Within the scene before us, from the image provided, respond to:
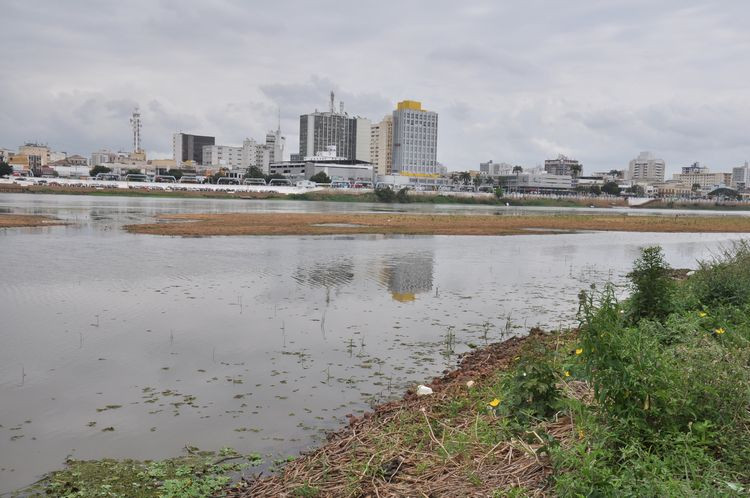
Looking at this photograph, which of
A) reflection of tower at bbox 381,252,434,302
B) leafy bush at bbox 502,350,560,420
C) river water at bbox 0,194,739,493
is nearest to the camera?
Answer: leafy bush at bbox 502,350,560,420

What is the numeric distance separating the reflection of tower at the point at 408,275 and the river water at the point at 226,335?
94mm

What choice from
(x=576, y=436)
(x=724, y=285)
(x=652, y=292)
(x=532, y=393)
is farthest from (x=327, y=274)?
(x=576, y=436)

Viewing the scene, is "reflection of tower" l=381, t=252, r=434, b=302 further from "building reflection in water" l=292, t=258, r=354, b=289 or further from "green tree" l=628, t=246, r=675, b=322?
"green tree" l=628, t=246, r=675, b=322

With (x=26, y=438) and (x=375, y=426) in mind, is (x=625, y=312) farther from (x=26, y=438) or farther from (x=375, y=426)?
(x=26, y=438)

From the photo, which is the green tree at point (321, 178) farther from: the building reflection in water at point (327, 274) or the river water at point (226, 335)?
the building reflection in water at point (327, 274)

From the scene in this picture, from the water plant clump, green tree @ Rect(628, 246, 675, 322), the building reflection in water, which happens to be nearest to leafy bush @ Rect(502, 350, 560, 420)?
the water plant clump

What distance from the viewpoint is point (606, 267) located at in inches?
1081

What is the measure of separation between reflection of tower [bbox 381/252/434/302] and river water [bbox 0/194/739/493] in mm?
94

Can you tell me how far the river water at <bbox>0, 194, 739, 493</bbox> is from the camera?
27.0 feet

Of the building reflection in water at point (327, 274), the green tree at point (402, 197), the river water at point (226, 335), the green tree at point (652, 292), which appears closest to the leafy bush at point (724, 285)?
the green tree at point (652, 292)

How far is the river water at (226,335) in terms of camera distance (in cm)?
822

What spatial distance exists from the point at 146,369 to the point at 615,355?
7965 millimetres

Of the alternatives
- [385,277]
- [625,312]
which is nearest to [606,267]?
[385,277]

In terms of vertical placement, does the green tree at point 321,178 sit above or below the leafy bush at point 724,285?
above
